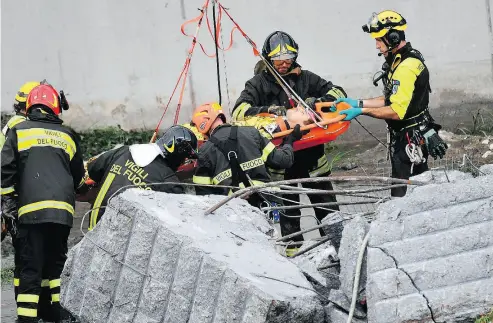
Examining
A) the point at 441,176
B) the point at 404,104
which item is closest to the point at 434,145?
the point at 404,104

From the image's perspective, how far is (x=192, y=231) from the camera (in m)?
5.30

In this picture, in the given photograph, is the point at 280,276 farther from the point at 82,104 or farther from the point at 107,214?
the point at 82,104

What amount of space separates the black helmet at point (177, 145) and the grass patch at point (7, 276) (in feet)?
8.10

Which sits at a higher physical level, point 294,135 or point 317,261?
point 294,135

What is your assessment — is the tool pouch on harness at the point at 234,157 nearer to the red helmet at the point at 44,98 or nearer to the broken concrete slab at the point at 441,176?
the red helmet at the point at 44,98

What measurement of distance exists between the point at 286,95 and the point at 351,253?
11.5 ft

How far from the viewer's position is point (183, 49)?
13039 mm

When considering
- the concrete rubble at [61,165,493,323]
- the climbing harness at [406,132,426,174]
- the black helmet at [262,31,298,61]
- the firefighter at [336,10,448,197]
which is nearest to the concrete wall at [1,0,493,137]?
the black helmet at [262,31,298,61]

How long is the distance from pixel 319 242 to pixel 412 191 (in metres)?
0.89

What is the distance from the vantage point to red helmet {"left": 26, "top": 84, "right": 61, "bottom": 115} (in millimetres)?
7207

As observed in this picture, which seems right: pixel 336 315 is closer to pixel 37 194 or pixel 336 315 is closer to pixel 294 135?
pixel 37 194

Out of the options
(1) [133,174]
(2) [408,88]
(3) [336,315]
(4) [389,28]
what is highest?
(4) [389,28]

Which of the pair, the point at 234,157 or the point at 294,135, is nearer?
the point at 234,157

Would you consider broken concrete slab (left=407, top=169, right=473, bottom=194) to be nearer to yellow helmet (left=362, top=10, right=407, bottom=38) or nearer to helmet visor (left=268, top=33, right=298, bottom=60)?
yellow helmet (left=362, top=10, right=407, bottom=38)
